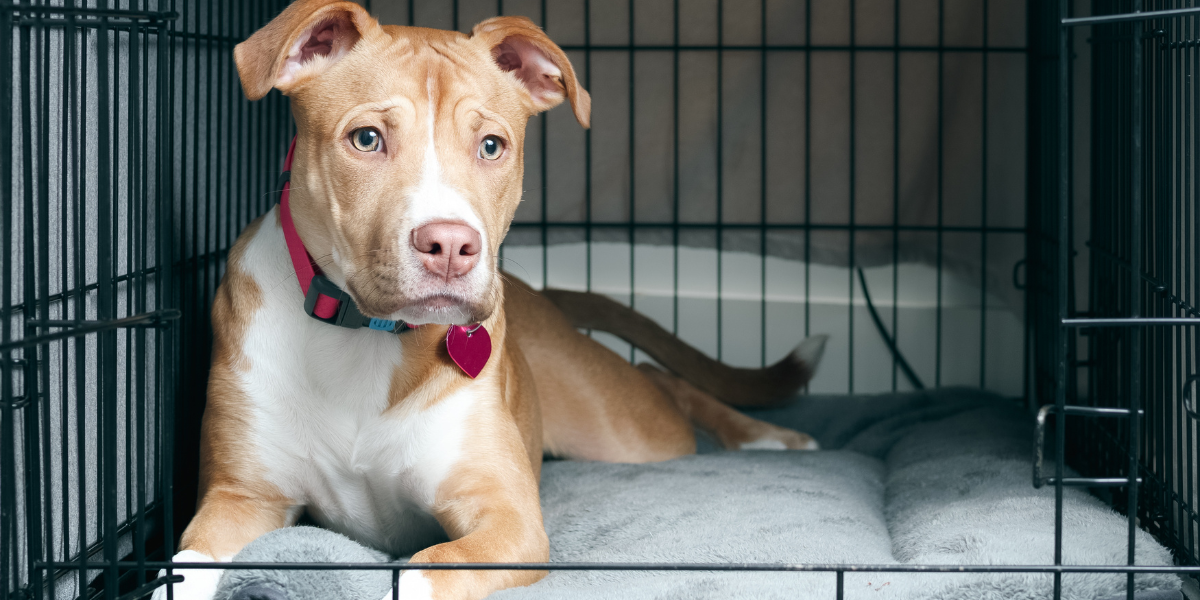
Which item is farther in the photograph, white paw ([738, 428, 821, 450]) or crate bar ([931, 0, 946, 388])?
crate bar ([931, 0, 946, 388])

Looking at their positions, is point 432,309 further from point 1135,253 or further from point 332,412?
point 1135,253

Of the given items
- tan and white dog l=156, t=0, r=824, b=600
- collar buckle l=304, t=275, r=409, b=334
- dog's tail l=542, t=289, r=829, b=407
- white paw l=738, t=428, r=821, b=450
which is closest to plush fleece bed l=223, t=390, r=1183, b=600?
white paw l=738, t=428, r=821, b=450

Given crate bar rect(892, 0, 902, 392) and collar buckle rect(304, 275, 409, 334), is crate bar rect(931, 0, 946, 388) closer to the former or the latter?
crate bar rect(892, 0, 902, 392)

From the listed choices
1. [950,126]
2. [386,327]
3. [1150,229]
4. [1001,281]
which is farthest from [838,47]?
[386,327]

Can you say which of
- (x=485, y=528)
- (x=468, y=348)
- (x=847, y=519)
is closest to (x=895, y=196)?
(x=847, y=519)

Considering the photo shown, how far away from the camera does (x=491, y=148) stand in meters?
1.70

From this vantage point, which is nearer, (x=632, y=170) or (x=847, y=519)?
(x=847, y=519)

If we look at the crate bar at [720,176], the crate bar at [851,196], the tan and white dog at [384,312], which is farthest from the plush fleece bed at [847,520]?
the crate bar at [720,176]

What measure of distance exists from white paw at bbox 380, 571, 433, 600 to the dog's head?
0.37m

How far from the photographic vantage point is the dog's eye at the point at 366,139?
1.58 meters

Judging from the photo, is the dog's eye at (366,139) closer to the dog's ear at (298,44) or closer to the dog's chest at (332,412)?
the dog's ear at (298,44)

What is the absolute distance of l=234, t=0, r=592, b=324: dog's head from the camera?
1.46m

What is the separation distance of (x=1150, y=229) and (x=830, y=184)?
144 centimetres

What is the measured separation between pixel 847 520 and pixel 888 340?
1.51 metres
